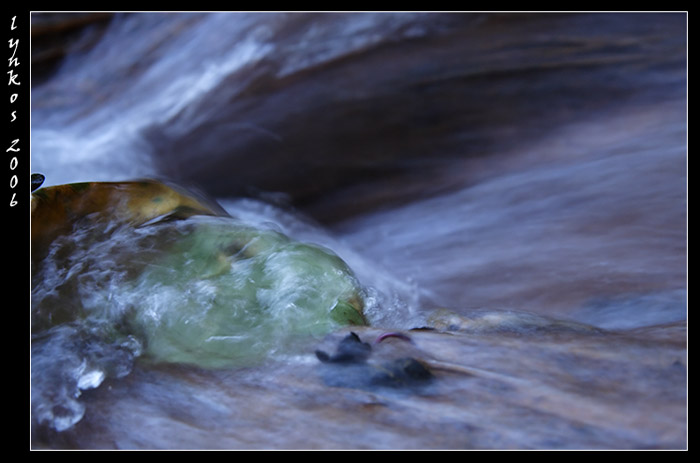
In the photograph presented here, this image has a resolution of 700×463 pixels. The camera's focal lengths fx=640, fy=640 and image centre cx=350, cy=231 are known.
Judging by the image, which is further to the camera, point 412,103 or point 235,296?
point 412,103

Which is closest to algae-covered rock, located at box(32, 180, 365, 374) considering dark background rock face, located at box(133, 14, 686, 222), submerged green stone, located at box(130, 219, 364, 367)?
submerged green stone, located at box(130, 219, 364, 367)

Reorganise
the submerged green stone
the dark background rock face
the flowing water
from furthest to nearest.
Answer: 1. the dark background rock face
2. the submerged green stone
3. the flowing water

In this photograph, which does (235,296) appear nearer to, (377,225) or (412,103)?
(377,225)

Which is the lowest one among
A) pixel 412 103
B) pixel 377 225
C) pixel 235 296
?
pixel 235 296

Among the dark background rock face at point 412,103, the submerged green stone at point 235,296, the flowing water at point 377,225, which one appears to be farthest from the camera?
the dark background rock face at point 412,103

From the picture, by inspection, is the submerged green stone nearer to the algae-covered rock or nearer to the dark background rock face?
the algae-covered rock

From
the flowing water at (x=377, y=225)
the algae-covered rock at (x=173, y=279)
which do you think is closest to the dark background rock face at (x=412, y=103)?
the flowing water at (x=377, y=225)

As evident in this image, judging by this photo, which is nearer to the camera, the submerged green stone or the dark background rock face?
the submerged green stone

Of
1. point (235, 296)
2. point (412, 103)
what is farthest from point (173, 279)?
point (412, 103)

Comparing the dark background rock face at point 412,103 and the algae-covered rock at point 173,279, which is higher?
the dark background rock face at point 412,103

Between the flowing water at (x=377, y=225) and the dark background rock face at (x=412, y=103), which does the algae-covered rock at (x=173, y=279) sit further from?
the dark background rock face at (x=412, y=103)
